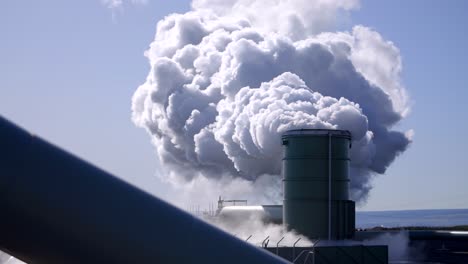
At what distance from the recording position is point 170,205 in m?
4.81

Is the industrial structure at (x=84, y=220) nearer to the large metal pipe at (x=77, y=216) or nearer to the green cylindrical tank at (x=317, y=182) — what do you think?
the large metal pipe at (x=77, y=216)

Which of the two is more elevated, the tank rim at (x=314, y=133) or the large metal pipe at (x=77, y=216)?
the tank rim at (x=314, y=133)

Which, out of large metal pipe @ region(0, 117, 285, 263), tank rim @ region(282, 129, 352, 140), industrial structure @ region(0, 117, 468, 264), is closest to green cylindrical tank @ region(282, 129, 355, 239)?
tank rim @ region(282, 129, 352, 140)

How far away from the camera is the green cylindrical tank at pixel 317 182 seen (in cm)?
3056

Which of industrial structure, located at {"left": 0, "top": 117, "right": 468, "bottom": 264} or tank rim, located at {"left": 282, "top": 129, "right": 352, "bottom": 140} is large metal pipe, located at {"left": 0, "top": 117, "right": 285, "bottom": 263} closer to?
industrial structure, located at {"left": 0, "top": 117, "right": 468, "bottom": 264}

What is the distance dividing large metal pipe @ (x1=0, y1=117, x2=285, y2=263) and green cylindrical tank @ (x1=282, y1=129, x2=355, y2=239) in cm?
2606

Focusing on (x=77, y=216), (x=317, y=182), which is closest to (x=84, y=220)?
(x=77, y=216)

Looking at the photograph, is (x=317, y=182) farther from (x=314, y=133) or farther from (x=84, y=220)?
(x=84, y=220)

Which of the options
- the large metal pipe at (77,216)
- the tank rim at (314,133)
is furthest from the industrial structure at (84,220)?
the tank rim at (314,133)

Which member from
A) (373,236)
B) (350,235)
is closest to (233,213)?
(373,236)

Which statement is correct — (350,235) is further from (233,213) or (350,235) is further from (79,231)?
(79,231)

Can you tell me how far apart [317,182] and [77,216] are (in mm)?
26704

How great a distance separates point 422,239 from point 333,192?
63.6ft

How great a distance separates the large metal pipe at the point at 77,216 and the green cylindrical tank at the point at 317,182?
1026 inches
